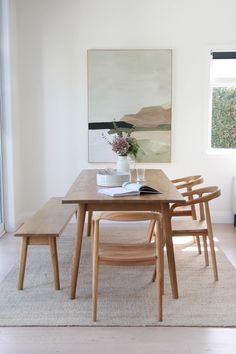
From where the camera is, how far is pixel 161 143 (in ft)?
16.6

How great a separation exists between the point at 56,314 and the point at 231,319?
110 centimetres

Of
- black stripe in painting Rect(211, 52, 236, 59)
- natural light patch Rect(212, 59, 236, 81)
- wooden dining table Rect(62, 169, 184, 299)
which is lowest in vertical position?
wooden dining table Rect(62, 169, 184, 299)

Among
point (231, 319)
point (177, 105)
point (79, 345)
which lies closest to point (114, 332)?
point (79, 345)

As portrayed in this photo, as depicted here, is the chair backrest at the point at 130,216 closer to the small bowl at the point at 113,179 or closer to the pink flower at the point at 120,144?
the small bowl at the point at 113,179

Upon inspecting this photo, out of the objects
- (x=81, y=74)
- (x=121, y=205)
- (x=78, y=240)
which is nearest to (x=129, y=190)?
(x=121, y=205)

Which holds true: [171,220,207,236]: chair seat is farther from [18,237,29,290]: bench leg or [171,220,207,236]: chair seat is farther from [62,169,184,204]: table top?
[18,237,29,290]: bench leg

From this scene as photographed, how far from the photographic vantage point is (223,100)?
201 inches

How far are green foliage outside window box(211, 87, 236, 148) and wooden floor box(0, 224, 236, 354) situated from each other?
302 cm

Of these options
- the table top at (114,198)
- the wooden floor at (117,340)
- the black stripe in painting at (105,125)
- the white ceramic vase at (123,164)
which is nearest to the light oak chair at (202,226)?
the table top at (114,198)

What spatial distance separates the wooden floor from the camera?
2.29 meters

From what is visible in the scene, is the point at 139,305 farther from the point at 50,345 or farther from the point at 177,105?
the point at 177,105

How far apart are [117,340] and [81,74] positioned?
3.41 m

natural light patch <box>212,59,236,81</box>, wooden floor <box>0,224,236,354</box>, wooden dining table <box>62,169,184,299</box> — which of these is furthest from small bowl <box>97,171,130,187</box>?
natural light patch <box>212,59,236,81</box>

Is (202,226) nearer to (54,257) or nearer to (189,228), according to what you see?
(189,228)
